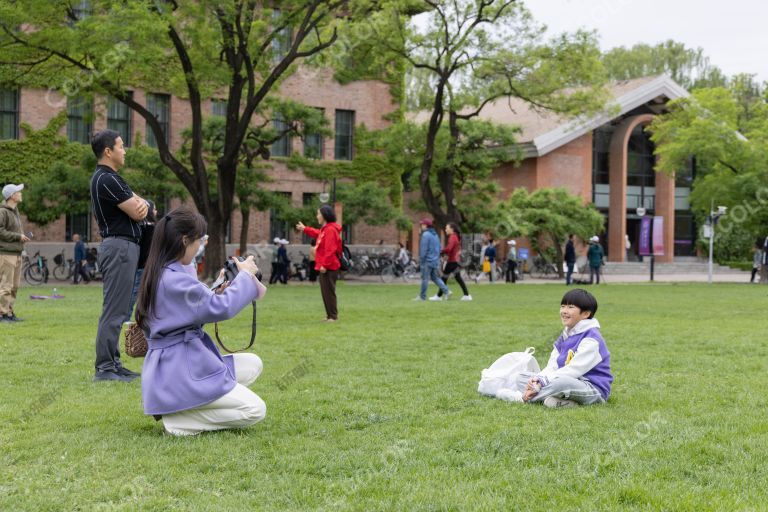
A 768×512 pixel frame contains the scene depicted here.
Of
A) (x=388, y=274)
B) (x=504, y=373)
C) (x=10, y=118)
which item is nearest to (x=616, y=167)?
(x=388, y=274)

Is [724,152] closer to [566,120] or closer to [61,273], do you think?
[566,120]

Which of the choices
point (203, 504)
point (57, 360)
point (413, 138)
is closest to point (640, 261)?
point (413, 138)

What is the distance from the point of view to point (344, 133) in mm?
33312

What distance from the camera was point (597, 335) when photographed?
18.6ft

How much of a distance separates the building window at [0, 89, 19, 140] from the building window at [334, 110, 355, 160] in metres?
11.3

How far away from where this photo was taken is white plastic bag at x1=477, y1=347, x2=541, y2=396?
589 centimetres

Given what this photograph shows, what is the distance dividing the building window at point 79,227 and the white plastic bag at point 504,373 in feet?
82.2

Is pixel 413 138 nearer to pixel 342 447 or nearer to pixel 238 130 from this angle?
pixel 238 130

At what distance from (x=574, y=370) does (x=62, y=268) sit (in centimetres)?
2376

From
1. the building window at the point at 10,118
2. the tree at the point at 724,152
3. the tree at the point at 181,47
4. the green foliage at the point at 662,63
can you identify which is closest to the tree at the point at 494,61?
the tree at the point at 181,47

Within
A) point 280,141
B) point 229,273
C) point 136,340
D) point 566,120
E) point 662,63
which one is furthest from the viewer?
point 662,63

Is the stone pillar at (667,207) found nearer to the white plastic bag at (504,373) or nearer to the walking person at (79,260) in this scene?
the walking person at (79,260)

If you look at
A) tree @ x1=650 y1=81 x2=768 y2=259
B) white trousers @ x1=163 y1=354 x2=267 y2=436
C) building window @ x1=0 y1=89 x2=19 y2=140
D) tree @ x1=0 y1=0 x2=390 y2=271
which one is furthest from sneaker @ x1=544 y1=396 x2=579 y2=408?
tree @ x1=650 y1=81 x2=768 y2=259

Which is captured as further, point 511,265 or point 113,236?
point 511,265
